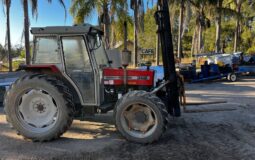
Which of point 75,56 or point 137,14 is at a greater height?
point 137,14

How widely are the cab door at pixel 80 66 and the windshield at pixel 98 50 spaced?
0.23m

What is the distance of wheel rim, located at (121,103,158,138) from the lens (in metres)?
6.18

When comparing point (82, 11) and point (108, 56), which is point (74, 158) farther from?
point (82, 11)

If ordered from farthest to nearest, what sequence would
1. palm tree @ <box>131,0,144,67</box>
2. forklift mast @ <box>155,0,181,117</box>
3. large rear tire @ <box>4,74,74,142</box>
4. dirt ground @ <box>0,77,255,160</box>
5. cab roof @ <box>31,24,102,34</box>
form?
palm tree @ <box>131,0,144,67</box> → forklift mast @ <box>155,0,181,117</box> → cab roof @ <box>31,24,102,34</box> → large rear tire @ <box>4,74,74,142</box> → dirt ground @ <box>0,77,255,160</box>

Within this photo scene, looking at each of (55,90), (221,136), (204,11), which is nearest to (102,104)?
(55,90)

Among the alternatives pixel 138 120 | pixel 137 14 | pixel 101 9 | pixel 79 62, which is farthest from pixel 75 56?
pixel 101 9

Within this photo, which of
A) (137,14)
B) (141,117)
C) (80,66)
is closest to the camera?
(141,117)

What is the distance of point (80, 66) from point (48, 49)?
747 millimetres

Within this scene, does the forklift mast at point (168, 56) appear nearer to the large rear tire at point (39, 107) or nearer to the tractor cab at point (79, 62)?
the tractor cab at point (79, 62)

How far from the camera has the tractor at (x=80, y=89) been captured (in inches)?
245

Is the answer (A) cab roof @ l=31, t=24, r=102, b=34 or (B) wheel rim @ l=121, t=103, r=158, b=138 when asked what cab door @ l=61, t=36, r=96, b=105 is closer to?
(A) cab roof @ l=31, t=24, r=102, b=34

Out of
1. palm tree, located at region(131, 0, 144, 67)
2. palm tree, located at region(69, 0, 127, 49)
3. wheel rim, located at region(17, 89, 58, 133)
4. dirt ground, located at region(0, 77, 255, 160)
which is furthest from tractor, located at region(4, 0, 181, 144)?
palm tree, located at region(69, 0, 127, 49)

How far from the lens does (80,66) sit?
21.7 feet

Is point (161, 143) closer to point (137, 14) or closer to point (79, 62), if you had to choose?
point (79, 62)
